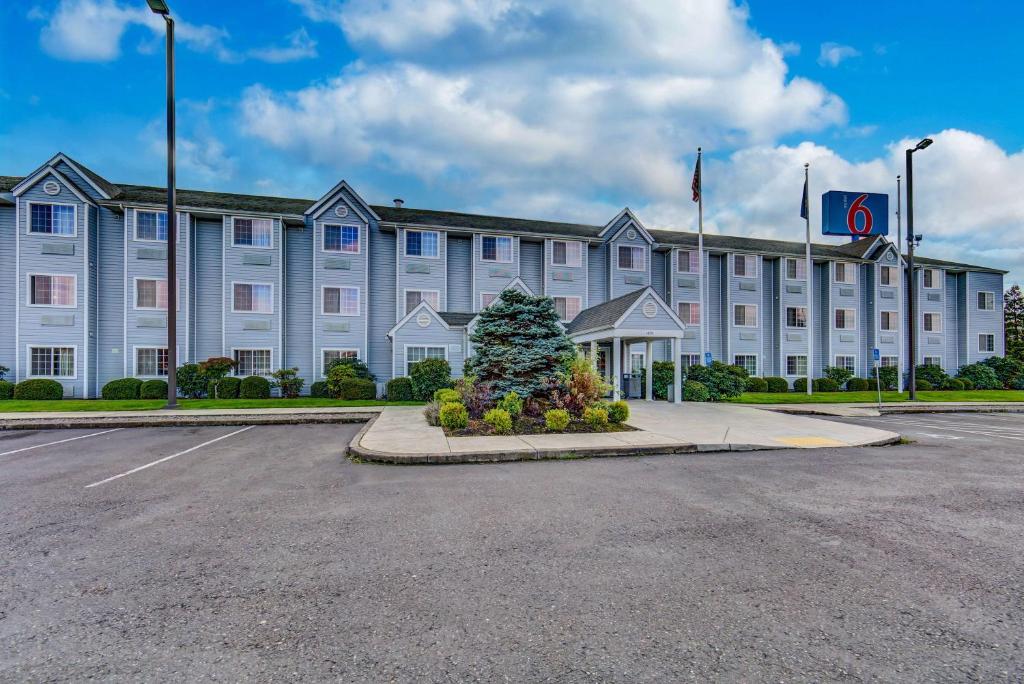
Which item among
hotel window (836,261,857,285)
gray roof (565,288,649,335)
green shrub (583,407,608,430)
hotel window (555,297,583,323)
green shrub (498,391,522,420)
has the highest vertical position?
hotel window (836,261,857,285)

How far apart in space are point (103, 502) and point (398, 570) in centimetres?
487

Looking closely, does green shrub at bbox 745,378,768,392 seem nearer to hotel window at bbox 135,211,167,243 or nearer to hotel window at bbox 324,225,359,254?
hotel window at bbox 324,225,359,254

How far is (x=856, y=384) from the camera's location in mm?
32156

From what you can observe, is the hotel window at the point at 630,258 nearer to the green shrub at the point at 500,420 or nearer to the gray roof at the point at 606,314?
the gray roof at the point at 606,314

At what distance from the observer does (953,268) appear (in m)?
35.9

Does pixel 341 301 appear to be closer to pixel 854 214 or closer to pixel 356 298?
pixel 356 298

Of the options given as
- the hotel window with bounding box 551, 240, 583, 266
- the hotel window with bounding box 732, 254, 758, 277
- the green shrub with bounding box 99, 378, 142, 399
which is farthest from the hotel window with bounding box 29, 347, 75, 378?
the hotel window with bounding box 732, 254, 758, 277

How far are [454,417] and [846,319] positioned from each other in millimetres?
33149

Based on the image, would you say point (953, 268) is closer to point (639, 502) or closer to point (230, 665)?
point (639, 502)

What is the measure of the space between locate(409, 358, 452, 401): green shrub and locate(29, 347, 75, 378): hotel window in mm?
16783

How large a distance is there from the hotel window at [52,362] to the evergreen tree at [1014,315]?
7001 cm

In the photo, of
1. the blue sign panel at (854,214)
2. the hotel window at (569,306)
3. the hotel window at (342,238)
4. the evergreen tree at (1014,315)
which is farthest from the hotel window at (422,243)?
the evergreen tree at (1014,315)

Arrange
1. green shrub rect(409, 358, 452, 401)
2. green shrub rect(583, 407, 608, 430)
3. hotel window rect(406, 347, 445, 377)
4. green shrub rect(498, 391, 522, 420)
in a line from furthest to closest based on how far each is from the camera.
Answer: hotel window rect(406, 347, 445, 377)
green shrub rect(409, 358, 452, 401)
green shrub rect(498, 391, 522, 420)
green shrub rect(583, 407, 608, 430)

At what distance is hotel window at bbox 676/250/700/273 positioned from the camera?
3139cm
